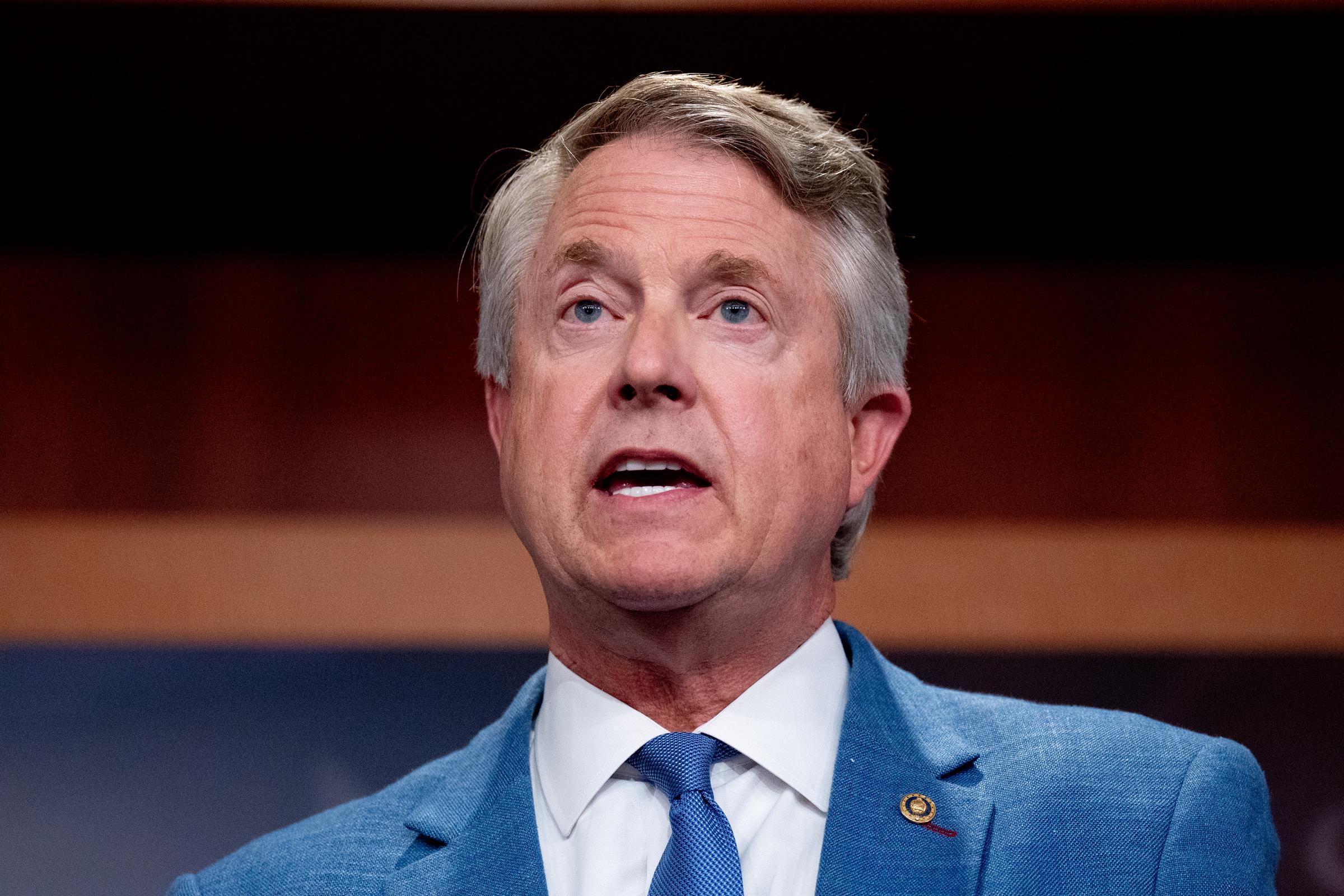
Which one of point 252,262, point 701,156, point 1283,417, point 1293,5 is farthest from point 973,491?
point 252,262

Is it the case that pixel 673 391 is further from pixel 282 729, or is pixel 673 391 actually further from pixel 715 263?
pixel 282 729

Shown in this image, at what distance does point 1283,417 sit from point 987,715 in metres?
A: 1.16

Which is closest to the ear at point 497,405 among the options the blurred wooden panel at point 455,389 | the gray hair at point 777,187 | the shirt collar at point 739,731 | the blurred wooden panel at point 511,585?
the gray hair at point 777,187

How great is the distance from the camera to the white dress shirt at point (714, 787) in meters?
1.27

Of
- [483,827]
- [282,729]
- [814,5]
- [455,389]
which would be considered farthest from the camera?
[455,389]

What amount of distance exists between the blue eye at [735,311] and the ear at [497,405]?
29cm

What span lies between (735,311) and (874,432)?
9.3 inches

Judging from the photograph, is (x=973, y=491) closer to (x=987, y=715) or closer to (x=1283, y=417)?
(x=1283, y=417)

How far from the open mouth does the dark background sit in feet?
2.29

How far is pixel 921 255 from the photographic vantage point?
237 cm

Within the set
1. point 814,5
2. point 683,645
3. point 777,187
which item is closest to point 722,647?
point 683,645

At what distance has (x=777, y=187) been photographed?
1.43 meters

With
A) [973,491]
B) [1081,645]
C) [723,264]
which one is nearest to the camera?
→ [723,264]

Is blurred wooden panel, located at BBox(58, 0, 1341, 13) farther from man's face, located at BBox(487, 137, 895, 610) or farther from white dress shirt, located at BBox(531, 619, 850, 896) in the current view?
white dress shirt, located at BBox(531, 619, 850, 896)
